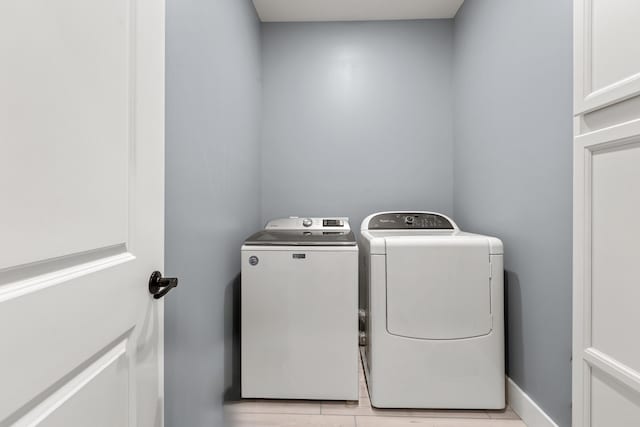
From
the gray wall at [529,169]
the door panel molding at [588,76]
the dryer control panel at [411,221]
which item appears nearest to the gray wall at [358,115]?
the dryer control panel at [411,221]

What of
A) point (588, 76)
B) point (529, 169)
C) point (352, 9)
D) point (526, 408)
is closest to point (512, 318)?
point (526, 408)

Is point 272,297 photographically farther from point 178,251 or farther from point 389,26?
point 389,26

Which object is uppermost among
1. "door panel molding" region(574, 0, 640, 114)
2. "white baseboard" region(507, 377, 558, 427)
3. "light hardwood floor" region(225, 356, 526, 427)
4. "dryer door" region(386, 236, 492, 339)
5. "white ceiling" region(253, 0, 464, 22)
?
"white ceiling" region(253, 0, 464, 22)

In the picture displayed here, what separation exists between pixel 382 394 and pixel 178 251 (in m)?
1.23

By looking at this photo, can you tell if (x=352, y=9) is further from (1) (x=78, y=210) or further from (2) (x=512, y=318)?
(1) (x=78, y=210)

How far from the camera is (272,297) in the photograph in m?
1.68

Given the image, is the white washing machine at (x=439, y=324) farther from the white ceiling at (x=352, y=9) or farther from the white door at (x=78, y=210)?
the white ceiling at (x=352, y=9)

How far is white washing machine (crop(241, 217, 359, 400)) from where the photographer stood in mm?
1665

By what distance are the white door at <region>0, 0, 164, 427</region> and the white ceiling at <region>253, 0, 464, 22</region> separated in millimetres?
1838

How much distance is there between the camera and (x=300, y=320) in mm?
1673

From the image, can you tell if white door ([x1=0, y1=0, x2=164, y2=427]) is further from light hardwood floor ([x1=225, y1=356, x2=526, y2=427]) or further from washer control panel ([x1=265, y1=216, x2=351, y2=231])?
washer control panel ([x1=265, y1=216, x2=351, y2=231])

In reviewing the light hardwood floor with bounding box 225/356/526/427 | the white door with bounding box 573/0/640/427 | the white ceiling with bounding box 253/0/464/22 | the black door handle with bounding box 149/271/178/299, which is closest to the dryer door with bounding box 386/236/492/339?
the light hardwood floor with bounding box 225/356/526/427

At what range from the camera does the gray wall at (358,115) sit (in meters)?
2.50

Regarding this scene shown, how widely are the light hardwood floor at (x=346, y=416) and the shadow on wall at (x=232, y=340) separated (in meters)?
0.08
